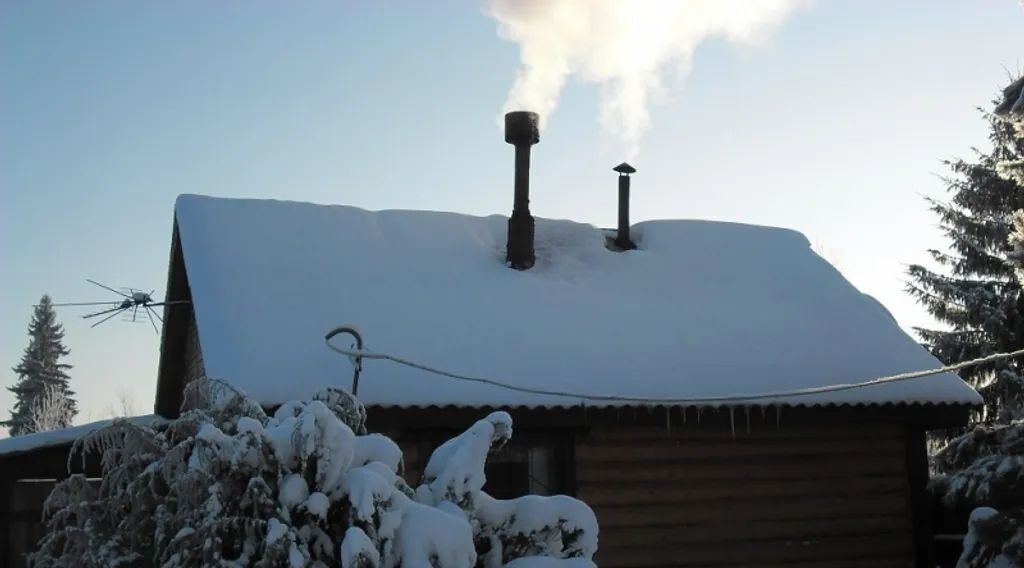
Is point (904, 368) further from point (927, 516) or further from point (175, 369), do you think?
point (175, 369)

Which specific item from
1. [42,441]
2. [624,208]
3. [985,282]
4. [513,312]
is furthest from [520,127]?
[985,282]

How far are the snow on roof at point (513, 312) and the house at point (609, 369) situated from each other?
31 millimetres

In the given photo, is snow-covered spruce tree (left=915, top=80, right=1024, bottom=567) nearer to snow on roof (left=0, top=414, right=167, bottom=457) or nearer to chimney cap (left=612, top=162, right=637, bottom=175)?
chimney cap (left=612, top=162, right=637, bottom=175)

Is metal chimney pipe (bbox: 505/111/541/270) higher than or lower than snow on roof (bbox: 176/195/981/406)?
higher

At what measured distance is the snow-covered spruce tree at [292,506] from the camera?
495cm

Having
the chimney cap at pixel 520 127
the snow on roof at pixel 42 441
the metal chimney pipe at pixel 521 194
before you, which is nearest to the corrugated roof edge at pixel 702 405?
the snow on roof at pixel 42 441

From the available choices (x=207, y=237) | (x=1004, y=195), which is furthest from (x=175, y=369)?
(x=1004, y=195)

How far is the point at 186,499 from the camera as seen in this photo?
517cm

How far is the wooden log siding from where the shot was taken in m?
10.9

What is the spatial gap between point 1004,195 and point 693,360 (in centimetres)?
1317

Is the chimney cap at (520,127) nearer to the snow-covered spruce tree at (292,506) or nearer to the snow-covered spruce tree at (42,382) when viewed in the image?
the snow-covered spruce tree at (292,506)

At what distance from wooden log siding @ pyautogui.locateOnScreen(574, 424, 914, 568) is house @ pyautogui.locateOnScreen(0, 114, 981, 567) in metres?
0.02

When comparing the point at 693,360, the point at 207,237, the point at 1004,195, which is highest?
the point at 1004,195

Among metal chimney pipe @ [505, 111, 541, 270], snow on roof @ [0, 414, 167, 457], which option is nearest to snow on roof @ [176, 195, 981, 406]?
metal chimney pipe @ [505, 111, 541, 270]
